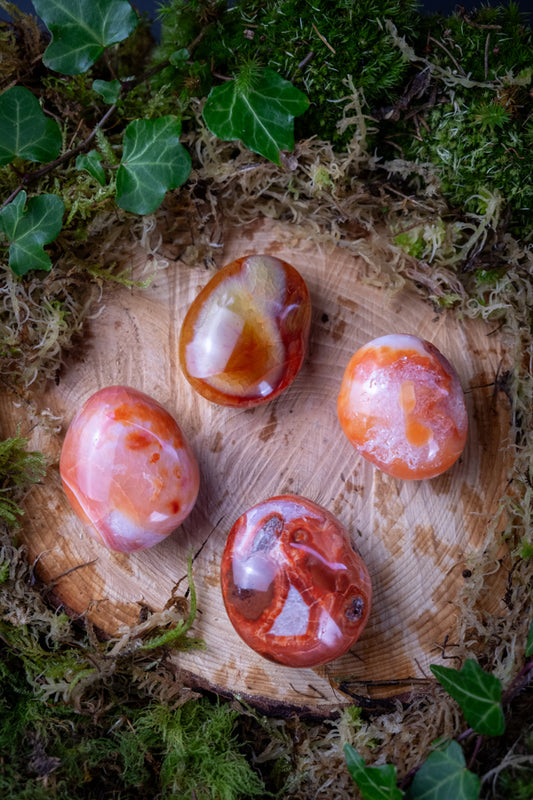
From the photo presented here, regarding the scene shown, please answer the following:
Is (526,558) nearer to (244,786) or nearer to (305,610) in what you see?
(305,610)

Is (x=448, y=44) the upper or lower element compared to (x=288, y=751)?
upper

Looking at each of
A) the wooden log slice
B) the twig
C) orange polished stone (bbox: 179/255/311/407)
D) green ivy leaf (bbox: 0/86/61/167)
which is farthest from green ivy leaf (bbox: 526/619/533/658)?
green ivy leaf (bbox: 0/86/61/167)

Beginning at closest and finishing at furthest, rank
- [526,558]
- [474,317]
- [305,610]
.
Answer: [305,610] → [526,558] → [474,317]

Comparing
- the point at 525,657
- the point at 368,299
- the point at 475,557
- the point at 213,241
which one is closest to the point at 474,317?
the point at 368,299

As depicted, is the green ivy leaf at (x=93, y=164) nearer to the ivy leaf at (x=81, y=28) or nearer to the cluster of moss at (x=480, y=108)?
the ivy leaf at (x=81, y=28)

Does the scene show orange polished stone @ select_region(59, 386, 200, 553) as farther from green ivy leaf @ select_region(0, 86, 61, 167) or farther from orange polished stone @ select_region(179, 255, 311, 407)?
green ivy leaf @ select_region(0, 86, 61, 167)

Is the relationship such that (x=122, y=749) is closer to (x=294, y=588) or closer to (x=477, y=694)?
(x=294, y=588)

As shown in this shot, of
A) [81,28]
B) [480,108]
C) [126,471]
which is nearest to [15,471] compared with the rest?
[126,471]
